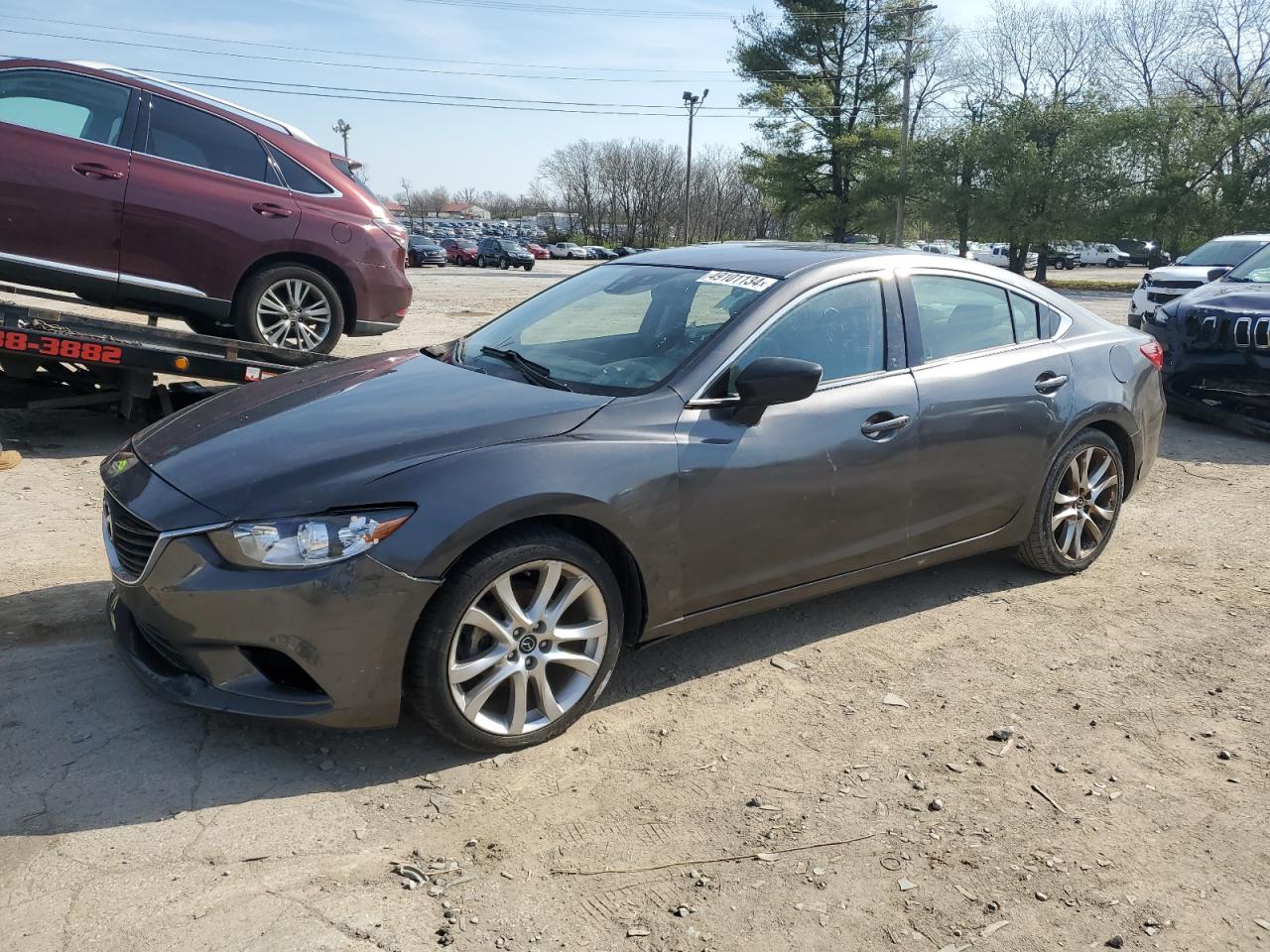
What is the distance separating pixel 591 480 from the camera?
10.8ft

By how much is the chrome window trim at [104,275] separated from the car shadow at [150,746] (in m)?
3.38

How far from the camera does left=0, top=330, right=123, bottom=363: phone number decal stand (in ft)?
19.8

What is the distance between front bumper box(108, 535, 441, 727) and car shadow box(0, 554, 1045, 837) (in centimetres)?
14

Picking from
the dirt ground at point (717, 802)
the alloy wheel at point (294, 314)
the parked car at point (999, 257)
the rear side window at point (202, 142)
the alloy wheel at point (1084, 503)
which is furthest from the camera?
the parked car at point (999, 257)

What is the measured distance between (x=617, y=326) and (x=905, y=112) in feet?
136

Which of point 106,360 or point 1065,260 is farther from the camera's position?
point 1065,260

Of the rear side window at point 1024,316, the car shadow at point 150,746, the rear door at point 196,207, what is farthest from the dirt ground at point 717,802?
the rear door at point 196,207

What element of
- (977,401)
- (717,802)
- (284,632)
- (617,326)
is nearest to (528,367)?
(617,326)

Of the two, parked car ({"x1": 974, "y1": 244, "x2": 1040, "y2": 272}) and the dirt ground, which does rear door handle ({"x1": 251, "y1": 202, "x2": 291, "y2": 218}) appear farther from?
parked car ({"x1": 974, "y1": 244, "x2": 1040, "y2": 272})

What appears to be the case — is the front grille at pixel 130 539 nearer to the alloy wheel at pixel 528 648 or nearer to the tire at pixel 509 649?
the tire at pixel 509 649

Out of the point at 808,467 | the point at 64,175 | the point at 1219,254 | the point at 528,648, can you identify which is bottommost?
the point at 528,648

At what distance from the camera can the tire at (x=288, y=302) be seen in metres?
7.34

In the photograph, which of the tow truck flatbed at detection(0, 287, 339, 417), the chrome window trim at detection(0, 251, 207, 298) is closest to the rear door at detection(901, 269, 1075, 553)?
the tow truck flatbed at detection(0, 287, 339, 417)

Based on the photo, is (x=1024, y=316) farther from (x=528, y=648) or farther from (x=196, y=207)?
(x=196, y=207)
